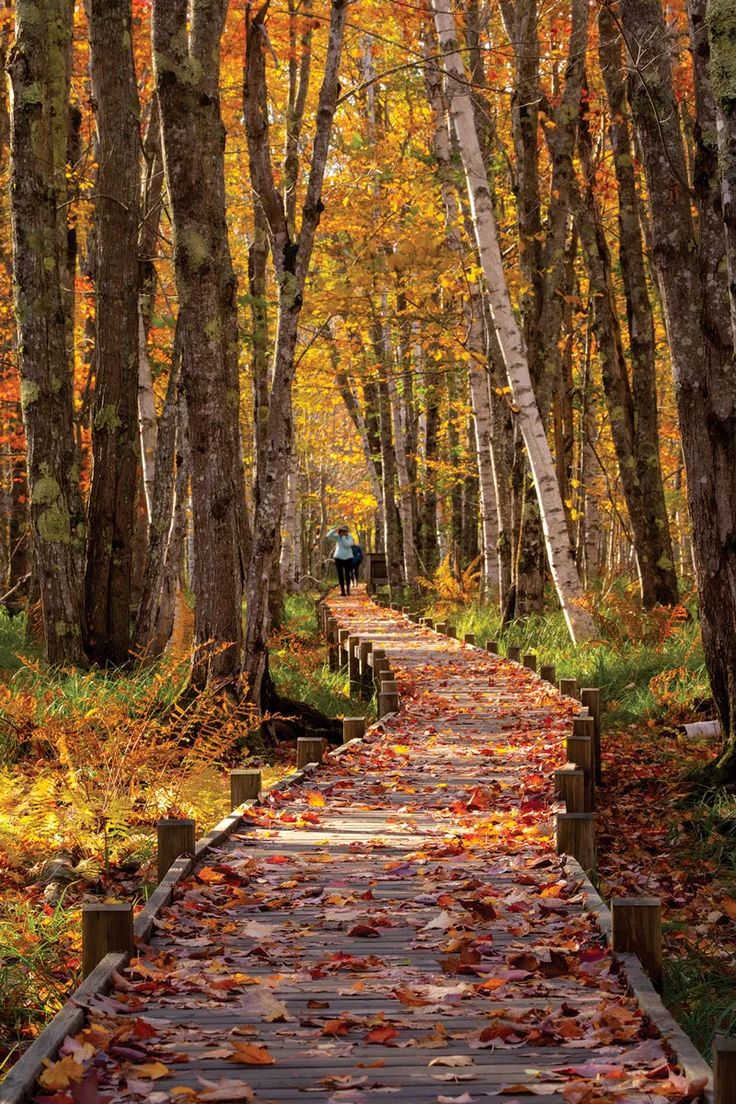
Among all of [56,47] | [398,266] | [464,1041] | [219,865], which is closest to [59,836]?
[219,865]

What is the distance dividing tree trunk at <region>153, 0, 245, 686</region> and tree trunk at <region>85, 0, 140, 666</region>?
276cm

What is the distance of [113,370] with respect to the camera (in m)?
15.1

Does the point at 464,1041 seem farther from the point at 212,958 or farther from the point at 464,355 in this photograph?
the point at 464,355

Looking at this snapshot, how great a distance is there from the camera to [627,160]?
17734mm

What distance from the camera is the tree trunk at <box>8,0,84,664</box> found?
525 inches

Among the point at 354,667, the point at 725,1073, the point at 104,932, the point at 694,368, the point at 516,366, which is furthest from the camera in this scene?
the point at 354,667

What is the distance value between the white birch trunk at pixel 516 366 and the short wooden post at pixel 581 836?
966cm

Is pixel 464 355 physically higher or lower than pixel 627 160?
lower

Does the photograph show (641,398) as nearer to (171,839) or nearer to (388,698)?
(388,698)

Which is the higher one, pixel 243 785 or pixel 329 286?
pixel 329 286

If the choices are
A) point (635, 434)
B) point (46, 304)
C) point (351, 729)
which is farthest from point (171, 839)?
point (635, 434)

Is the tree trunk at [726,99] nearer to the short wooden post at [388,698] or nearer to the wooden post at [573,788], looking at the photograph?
the wooden post at [573,788]

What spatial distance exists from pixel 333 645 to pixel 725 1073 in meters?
18.1

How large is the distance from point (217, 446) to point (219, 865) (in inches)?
228
